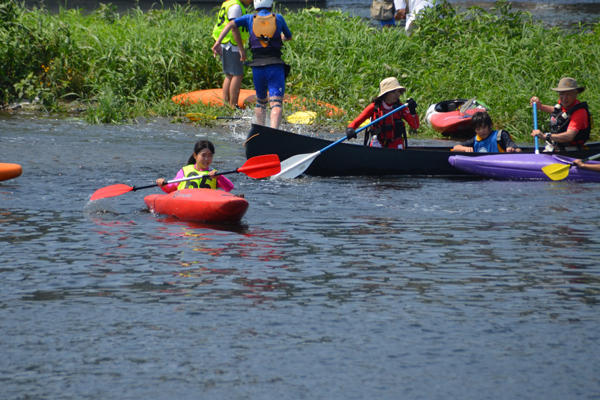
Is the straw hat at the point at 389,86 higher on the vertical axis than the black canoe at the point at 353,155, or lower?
higher

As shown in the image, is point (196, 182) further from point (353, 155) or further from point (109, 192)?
point (353, 155)

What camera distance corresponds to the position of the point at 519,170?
8117 mm

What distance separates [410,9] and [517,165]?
820 centimetres

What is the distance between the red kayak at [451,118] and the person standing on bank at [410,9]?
3.99m

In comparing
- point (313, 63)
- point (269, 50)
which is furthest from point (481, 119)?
point (313, 63)

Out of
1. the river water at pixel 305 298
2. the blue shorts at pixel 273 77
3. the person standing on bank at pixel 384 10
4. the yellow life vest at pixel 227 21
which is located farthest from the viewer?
the person standing on bank at pixel 384 10

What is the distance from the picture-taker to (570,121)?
8.55m

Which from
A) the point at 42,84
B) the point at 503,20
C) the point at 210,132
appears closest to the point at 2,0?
the point at 42,84

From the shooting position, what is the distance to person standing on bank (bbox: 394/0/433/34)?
15.4m

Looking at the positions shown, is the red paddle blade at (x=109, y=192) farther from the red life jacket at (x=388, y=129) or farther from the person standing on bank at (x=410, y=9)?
the person standing on bank at (x=410, y=9)

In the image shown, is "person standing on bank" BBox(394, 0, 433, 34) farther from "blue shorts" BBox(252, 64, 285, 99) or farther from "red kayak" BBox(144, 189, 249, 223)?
"red kayak" BBox(144, 189, 249, 223)

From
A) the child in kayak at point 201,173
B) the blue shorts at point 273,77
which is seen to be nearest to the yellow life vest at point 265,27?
the blue shorts at point 273,77

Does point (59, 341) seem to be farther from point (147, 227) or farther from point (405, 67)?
point (405, 67)

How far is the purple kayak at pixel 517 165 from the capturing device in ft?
26.5
